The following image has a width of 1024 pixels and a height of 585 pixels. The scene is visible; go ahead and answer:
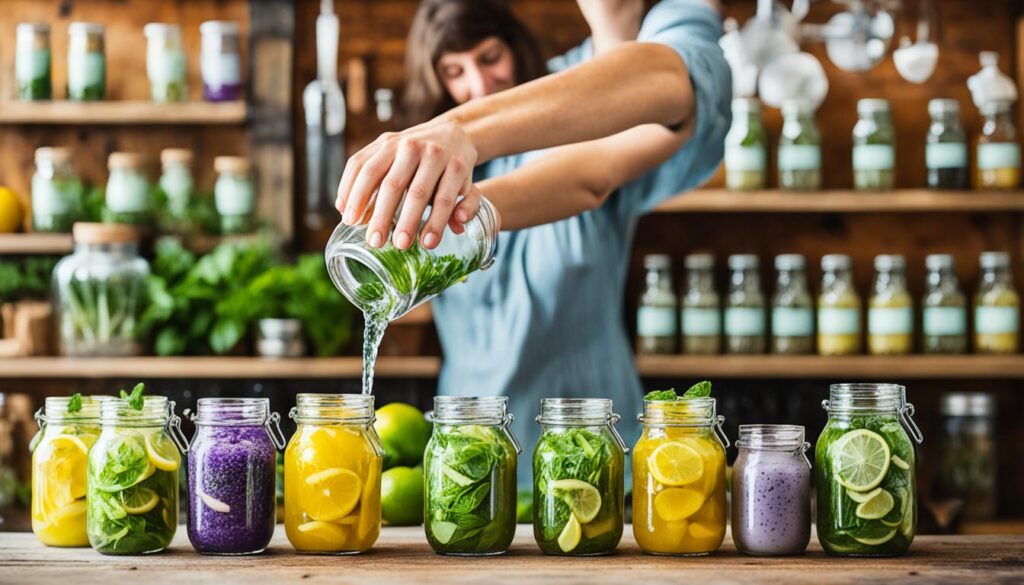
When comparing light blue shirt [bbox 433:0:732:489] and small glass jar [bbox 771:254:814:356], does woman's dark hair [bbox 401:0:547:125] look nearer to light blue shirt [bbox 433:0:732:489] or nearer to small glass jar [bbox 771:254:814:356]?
light blue shirt [bbox 433:0:732:489]

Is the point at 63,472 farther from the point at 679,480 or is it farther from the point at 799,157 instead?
the point at 799,157

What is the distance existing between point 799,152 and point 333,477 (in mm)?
1965

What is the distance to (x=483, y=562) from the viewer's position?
120cm

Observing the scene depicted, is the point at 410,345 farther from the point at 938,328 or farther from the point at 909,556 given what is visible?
the point at 909,556

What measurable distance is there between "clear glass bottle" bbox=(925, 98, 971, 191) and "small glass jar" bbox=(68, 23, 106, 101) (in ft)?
6.30

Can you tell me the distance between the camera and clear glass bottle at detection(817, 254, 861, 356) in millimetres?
2879

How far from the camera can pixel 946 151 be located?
9.63 ft

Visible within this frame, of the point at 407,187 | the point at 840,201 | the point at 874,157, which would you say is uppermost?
the point at 874,157

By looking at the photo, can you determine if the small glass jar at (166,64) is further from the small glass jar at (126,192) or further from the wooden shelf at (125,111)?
the small glass jar at (126,192)

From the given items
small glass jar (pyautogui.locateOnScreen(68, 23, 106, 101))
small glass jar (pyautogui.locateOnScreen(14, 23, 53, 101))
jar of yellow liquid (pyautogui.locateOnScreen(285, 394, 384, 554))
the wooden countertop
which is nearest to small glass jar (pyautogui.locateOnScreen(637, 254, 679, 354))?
small glass jar (pyautogui.locateOnScreen(68, 23, 106, 101))

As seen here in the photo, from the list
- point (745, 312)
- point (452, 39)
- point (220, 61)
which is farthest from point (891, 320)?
point (220, 61)

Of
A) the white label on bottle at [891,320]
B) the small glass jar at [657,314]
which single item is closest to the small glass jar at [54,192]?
the small glass jar at [657,314]

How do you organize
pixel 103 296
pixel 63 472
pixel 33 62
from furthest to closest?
pixel 33 62 < pixel 103 296 < pixel 63 472

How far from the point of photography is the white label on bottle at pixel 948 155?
116 inches
